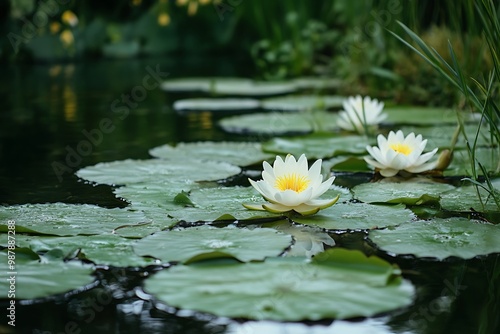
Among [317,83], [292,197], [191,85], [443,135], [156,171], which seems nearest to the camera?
[292,197]

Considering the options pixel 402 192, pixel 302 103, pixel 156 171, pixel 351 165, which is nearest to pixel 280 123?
pixel 302 103

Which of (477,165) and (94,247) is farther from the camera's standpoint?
(477,165)

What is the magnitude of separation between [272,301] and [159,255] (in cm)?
27

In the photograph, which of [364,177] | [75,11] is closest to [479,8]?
[364,177]

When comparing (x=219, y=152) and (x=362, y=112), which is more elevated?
(x=362, y=112)

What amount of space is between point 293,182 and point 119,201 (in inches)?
15.9

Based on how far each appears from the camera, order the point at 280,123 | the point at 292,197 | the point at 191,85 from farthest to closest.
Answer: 1. the point at 191,85
2. the point at 280,123
3. the point at 292,197

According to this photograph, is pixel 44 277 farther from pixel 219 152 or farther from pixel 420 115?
pixel 420 115

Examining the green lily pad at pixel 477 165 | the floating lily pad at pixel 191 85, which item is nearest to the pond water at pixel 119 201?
the floating lily pad at pixel 191 85

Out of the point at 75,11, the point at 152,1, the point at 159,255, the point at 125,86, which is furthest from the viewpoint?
the point at 152,1

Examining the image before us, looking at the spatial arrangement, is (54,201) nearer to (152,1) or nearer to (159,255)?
(159,255)

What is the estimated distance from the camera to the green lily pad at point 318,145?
2.09 meters

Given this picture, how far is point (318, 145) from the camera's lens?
2229 millimetres

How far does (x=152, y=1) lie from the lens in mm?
7805
